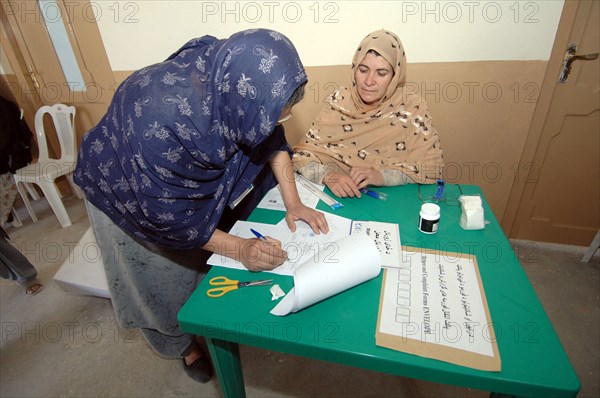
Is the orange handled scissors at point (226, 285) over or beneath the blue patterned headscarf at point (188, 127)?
beneath

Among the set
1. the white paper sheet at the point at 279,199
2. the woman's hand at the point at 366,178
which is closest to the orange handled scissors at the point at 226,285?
the white paper sheet at the point at 279,199

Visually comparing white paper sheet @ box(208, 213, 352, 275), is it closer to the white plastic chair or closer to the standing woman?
the standing woman

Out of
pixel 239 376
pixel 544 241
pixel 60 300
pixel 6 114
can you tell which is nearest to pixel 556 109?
pixel 544 241

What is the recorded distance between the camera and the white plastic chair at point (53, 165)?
8.04 feet

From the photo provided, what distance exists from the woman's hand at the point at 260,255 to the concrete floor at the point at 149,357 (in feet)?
2.80

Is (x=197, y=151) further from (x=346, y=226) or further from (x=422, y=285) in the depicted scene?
(x=422, y=285)

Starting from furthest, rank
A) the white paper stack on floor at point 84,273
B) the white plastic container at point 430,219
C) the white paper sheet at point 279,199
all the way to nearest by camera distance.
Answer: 1. the white paper stack on floor at point 84,273
2. the white paper sheet at point 279,199
3. the white plastic container at point 430,219

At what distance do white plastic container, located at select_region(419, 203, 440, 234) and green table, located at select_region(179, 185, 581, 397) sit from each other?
0.03m

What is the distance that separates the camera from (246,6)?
1900mm

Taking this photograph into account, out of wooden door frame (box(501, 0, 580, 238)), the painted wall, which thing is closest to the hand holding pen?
the painted wall

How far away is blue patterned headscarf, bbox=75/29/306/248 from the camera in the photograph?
0.75 meters

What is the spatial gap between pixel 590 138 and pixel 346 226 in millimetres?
1733

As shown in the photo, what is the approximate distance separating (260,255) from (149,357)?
1167mm

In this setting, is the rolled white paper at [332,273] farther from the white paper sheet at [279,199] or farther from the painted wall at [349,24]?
the painted wall at [349,24]
